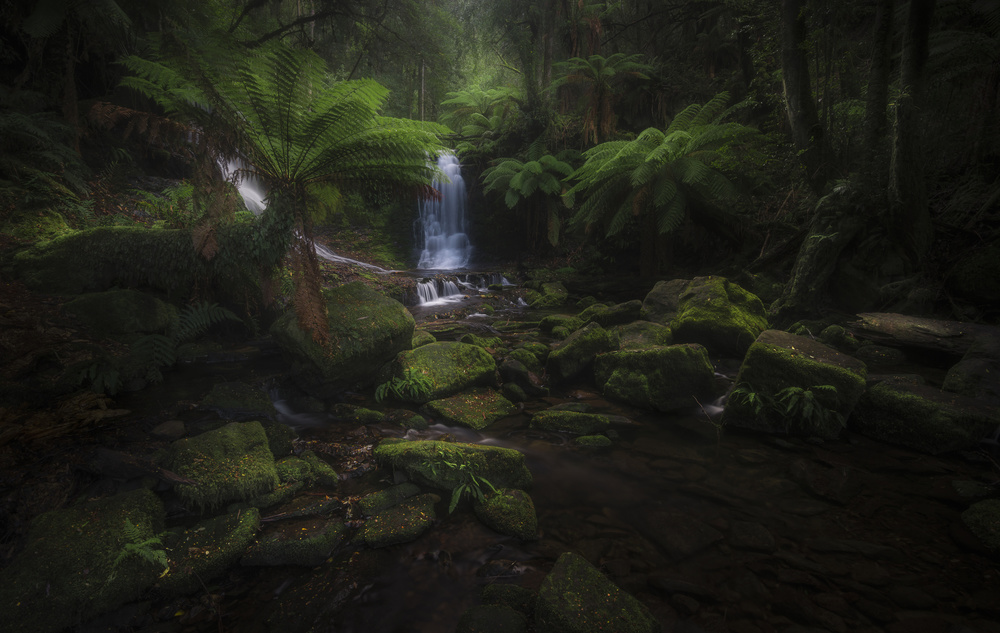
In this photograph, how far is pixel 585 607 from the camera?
5.68ft

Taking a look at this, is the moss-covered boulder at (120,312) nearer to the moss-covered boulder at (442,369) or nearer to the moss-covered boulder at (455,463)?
the moss-covered boulder at (442,369)

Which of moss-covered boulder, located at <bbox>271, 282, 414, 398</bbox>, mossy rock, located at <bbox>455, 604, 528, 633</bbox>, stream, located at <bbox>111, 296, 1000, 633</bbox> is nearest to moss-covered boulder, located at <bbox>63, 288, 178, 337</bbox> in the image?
moss-covered boulder, located at <bbox>271, 282, 414, 398</bbox>

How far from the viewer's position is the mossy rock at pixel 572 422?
3.62 metres

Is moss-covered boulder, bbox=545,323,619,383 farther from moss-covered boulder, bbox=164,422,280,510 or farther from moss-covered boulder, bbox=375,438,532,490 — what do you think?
moss-covered boulder, bbox=164,422,280,510

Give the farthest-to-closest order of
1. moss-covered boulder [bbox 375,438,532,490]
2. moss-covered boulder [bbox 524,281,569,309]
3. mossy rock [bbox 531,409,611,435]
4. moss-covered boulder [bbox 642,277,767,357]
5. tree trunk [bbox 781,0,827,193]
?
moss-covered boulder [bbox 524,281,569,309] < tree trunk [bbox 781,0,827,193] < moss-covered boulder [bbox 642,277,767,357] < mossy rock [bbox 531,409,611,435] < moss-covered boulder [bbox 375,438,532,490]

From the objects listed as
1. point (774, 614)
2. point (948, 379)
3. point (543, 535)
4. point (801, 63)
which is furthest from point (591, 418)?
point (801, 63)

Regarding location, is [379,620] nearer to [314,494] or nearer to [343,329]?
[314,494]

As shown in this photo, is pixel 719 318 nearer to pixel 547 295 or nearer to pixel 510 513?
pixel 510 513

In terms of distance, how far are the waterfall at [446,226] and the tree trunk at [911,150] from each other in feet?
32.8

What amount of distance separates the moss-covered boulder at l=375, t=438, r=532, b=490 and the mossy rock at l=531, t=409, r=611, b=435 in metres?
0.86

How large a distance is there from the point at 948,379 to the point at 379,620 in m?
4.79

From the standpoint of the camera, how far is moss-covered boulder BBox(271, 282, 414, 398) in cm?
393

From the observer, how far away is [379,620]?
1839 millimetres

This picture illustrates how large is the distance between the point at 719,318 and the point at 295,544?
4.79 metres
